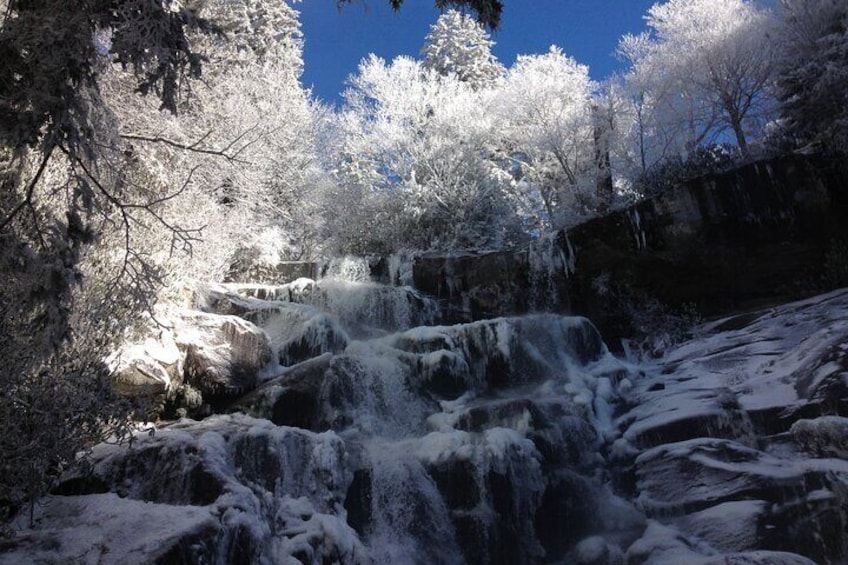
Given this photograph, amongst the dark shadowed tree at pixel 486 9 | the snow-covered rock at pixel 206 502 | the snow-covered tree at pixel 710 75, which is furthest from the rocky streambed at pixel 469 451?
the snow-covered tree at pixel 710 75

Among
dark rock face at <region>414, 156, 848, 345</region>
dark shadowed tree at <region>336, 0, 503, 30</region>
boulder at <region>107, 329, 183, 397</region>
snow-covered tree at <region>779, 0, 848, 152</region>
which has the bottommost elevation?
boulder at <region>107, 329, 183, 397</region>

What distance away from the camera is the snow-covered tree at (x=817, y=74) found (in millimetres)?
13383

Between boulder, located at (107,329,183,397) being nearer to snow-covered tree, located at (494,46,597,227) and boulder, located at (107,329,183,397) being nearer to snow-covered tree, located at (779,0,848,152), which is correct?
snow-covered tree, located at (494,46,597,227)

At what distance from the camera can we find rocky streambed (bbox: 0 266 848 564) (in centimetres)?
552

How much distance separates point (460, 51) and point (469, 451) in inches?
1107

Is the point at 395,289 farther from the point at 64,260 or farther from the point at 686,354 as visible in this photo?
the point at 64,260

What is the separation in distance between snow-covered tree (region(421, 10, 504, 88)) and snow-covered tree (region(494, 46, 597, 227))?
335 inches

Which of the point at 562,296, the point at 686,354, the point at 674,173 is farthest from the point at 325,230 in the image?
the point at 686,354

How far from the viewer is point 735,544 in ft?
19.8

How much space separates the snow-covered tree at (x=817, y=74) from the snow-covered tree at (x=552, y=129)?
5.58m

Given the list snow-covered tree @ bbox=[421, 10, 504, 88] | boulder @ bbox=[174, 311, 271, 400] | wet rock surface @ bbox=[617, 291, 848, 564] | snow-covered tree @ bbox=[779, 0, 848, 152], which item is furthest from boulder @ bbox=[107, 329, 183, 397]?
snow-covered tree @ bbox=[421, 10, 504, 88]

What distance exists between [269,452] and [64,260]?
3415mm

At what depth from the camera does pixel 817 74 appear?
1425cm

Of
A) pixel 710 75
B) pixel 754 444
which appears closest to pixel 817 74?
pixel 710 75
